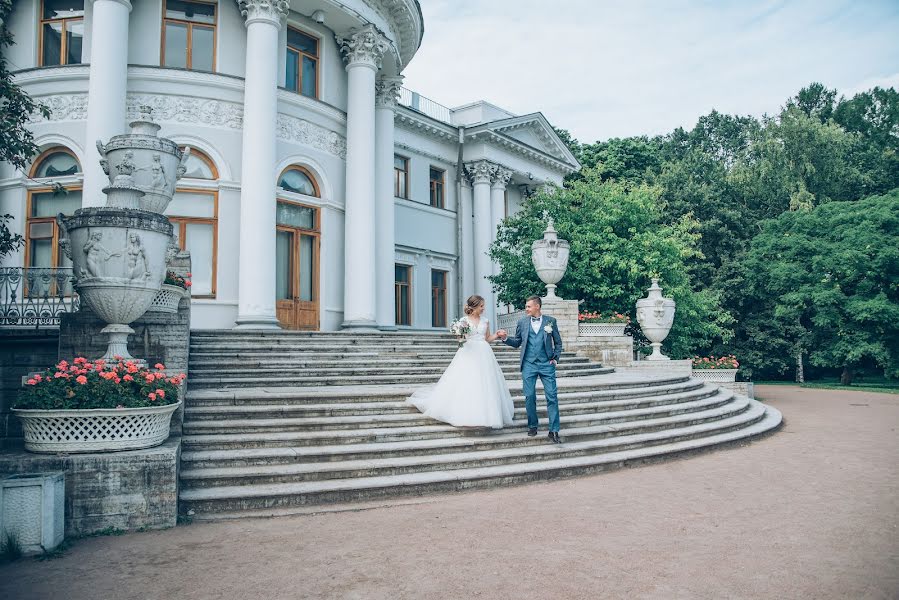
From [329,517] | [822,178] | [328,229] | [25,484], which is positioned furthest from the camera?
[822,178]

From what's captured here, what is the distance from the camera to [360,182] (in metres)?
18.2

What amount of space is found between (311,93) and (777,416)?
15.3 m

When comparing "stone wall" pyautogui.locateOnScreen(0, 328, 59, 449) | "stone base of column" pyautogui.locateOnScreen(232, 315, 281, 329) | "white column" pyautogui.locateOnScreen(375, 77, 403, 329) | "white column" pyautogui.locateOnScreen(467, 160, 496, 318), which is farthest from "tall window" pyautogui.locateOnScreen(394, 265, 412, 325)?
"stone wall" pyautogui.locateOnScreen(0, 328, 59, 449)

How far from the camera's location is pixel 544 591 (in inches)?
166

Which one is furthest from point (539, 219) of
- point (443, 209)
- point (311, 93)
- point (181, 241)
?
point (181, 241)

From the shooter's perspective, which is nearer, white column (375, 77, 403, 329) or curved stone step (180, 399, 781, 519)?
curved stone step (180, 399, 781, 519)

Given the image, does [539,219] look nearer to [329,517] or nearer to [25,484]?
[329,517]

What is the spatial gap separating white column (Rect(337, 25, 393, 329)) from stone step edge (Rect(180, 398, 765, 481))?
9984mm

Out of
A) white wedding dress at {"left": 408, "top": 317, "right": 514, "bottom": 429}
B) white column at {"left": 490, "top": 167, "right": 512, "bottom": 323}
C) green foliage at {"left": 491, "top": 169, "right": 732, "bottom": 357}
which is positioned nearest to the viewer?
white wedding dress at {"left": 408, "top": 317, "right": 514, "bottom": 429}

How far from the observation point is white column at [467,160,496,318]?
27.1m

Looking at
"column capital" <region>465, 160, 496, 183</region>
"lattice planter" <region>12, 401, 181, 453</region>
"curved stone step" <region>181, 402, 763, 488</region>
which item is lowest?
"curved stone step" <region>181, 402, 763, 488</region>

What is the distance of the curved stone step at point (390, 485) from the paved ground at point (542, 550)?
23 cm

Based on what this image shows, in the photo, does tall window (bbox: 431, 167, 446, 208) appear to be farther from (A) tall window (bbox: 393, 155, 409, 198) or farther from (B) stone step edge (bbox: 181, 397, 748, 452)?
(B) stone step edge (bbox: 181, 397, 748, 452)

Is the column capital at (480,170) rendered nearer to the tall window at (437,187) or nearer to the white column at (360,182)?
A: the tall window at (437,187)
